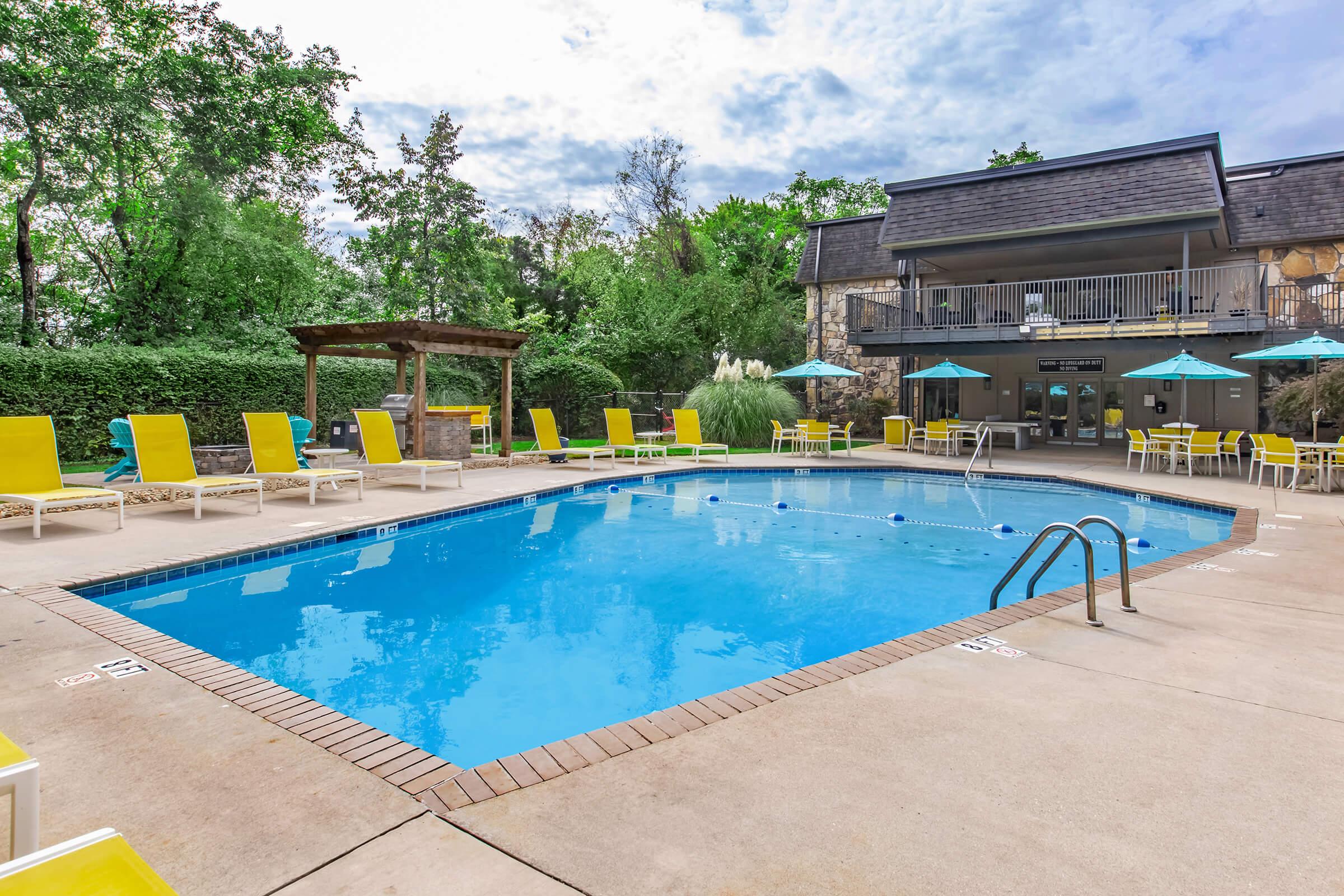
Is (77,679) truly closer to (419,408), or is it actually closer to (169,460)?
(169,460)

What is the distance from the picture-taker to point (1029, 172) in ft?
52.4

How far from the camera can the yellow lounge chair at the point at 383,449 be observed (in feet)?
31.6

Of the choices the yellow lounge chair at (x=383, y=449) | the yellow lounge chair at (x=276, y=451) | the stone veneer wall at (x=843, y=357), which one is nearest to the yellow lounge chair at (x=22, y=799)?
the yellow lounge chair at (x=276, y=451)

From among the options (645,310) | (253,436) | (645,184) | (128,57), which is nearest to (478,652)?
(253,436)

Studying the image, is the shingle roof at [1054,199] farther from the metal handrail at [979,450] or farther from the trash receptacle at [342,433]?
the trash receptacle at [342,433]

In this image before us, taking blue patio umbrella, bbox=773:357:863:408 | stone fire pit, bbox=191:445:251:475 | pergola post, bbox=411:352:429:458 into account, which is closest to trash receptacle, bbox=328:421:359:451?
pergola post, bbox=411:352:429:458

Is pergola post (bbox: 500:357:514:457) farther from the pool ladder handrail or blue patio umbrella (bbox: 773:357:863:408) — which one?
the pool ladder handrail

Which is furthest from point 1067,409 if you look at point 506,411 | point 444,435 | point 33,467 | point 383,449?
point 33,467

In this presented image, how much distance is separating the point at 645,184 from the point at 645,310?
5526 millimetres

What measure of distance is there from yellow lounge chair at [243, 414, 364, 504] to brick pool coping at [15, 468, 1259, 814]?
3524 millimetres

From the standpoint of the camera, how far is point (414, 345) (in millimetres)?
11461

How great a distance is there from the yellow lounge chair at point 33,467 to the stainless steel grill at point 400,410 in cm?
630

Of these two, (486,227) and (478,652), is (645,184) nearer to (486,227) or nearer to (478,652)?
(486,227)

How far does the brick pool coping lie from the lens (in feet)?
7.64
